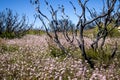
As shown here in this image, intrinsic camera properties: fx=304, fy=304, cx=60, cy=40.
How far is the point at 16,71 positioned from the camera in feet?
25.1

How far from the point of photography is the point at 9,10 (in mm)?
26234

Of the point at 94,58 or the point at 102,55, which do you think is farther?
the point at 94,58

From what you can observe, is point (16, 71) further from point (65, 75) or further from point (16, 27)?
point (16, 27)

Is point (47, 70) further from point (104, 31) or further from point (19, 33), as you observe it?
point (19, 33)

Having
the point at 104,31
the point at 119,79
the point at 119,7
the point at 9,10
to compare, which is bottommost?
the point at 119,79

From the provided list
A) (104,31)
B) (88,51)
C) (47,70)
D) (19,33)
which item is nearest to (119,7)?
(104,31)

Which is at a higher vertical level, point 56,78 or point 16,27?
point 16,27

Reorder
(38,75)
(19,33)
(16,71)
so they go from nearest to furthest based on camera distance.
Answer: (38,75) → (16,71) → (19,33)

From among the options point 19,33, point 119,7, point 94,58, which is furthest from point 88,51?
point 19,33

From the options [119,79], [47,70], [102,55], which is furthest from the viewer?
[102,55]

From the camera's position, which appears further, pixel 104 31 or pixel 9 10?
pixel 9 10

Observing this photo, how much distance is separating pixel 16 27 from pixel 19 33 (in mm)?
1249

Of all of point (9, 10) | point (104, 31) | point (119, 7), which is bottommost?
point (104, 31)

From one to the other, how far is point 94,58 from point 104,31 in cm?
117
